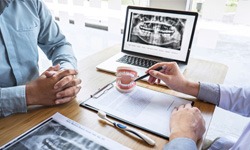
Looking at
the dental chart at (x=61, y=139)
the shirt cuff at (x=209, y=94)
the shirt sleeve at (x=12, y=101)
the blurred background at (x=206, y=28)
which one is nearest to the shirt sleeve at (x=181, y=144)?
the dental chart at (x=61, y=139)

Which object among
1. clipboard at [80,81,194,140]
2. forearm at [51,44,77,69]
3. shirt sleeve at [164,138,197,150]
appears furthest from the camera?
forearm at [51,44,77,69]

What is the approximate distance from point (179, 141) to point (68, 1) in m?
1.80

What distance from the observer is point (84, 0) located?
6.24 ft

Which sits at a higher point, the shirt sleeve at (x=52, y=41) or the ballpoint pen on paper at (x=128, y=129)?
the shirt sleeve at (x=52, y=41)

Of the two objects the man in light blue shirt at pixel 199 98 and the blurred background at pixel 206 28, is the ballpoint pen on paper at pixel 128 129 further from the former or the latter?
the blurred background at pixel 206 28

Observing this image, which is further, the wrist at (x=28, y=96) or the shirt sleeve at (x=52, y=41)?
the shirt sleeve at (x=52, y=41)

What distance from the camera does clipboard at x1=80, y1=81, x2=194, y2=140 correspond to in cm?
66

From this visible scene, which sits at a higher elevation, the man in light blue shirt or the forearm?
the forearm

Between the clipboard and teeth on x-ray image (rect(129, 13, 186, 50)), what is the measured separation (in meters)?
0.34

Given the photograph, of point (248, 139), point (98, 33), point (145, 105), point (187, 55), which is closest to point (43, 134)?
point (145, 105)

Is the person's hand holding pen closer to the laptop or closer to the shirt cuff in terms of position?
the shirt cuff

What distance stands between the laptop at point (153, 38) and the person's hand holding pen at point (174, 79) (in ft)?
0.49

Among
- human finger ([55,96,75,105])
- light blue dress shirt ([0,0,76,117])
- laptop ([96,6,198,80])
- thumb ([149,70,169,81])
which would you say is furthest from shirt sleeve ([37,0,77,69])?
thumb ([149,70,169,81])

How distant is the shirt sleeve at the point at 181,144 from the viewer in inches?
22.2
